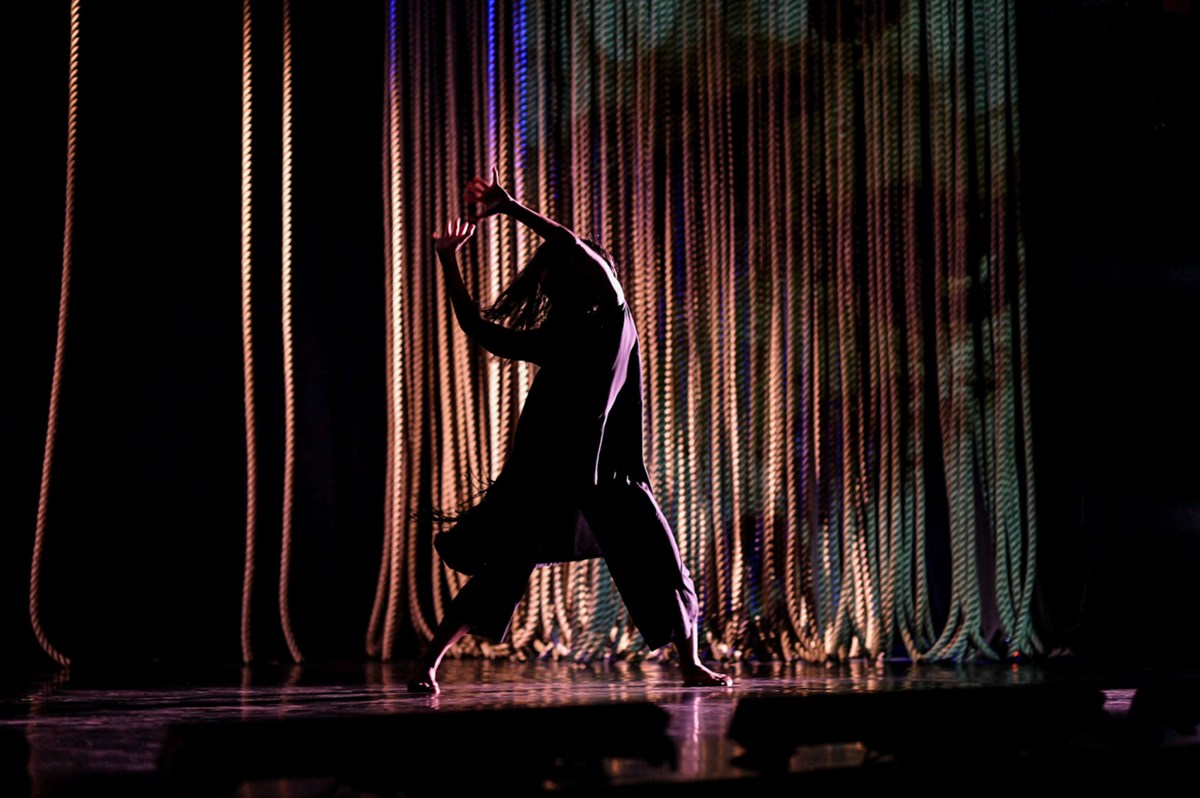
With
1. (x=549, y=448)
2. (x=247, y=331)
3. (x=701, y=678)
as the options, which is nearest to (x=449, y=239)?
(x=549, y=448)

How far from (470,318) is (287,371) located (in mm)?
1545

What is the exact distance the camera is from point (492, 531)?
3.51 m

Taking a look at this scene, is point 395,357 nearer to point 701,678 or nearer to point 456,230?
point 456,230

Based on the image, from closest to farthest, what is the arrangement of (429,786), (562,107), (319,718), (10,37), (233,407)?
(429,786)
(319,718)
(10,37)
(233,407)
(562,107)

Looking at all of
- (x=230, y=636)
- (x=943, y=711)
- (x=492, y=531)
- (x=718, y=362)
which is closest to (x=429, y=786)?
(x=943, y=711)

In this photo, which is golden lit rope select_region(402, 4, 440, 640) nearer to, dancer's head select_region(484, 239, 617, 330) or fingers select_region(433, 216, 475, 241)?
dancer's head select_region(484, 239, 617, 330)

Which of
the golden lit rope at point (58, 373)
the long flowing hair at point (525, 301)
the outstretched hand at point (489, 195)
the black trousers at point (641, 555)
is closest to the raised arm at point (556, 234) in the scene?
the outstretched hand at point (489, 195)

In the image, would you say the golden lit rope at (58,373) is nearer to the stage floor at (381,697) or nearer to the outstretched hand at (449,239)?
the stage floor at (381,697)

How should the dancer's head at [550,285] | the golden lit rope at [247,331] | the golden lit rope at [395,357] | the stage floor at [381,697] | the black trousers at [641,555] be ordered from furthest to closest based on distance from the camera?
the golden lit rope at [395,357]
the golden lit rope at [247,331]
the black trousers at [641,555]
the dancer's head at [550,285]
the stage floor at [381,697]

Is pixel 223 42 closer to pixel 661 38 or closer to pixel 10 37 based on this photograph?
pixel 10 37

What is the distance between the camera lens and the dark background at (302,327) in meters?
4.53

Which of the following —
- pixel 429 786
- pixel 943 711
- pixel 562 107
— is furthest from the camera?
pixel 562 107

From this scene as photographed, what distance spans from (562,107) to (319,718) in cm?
354

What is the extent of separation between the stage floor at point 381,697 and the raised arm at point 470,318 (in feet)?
2.95
